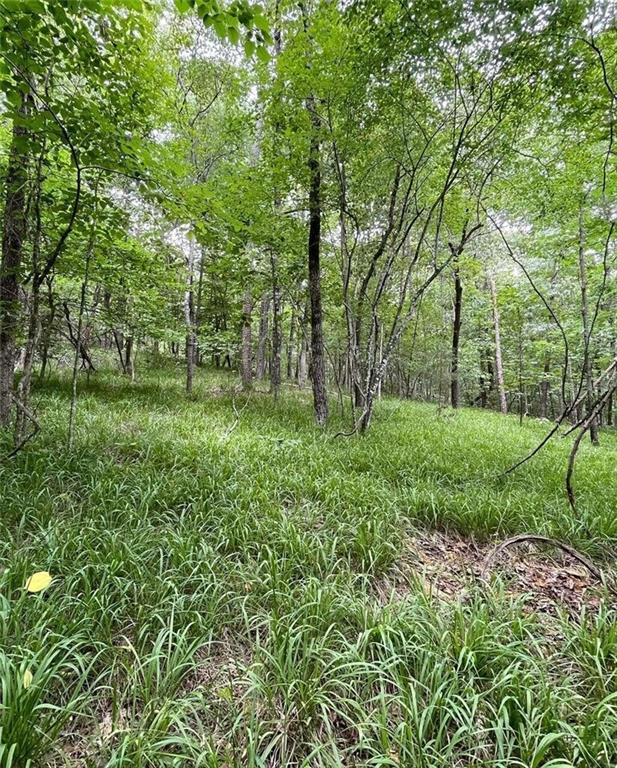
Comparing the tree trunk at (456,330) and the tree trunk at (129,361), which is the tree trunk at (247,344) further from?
the tree trunk at (456,330)

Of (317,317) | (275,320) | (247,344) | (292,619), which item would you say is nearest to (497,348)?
(275,320)

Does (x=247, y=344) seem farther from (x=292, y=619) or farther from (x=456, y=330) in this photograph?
(x=292, y=619)

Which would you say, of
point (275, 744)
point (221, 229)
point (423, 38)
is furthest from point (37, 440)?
point (423, 38)

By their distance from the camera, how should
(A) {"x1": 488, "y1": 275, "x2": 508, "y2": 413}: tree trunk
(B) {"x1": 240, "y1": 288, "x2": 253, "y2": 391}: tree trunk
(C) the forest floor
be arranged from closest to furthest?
(C) the forest floor → (B) {"x1": 240, "y1": 288, "x2": 253, "y2": 391}: tree trunk → (A) {"x1": 488, "y1": 275, "x2": 508, "y2": 413}: tree trunk

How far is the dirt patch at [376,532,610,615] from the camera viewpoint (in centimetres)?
257

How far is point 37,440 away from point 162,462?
1.54 meters

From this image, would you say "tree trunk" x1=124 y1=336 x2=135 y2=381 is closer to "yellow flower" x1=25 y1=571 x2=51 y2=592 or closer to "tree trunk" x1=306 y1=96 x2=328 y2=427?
"tree trunk" x1=306 y1=96 x2=328 y2=427

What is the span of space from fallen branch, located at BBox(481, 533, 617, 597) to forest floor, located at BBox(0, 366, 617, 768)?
2.3 inches

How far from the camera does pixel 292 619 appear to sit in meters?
2.14

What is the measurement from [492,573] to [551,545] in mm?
872

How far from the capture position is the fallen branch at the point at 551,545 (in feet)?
9.00

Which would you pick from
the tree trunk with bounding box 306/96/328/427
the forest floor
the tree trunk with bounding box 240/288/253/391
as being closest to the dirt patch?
the forest floor

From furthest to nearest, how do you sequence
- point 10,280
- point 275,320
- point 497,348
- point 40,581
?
point 497,348 → point 275,320 → point 10,280 → point 40,581

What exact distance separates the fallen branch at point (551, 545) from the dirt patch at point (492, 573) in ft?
0.07
